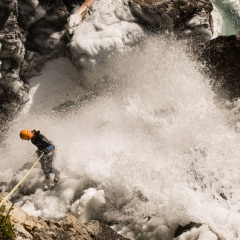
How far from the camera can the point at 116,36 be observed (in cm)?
1407

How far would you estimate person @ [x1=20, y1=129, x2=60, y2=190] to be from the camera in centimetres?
1001

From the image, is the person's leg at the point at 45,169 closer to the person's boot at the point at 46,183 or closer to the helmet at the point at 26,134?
the person's boot at the point at 46,183

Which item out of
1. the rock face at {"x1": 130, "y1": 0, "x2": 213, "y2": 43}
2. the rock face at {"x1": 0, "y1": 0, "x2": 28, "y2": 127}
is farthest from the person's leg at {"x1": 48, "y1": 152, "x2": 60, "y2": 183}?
the rock face at {"x1": 130, "y1": 0, "x2": 213, "y2": 43}

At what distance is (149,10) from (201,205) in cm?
939

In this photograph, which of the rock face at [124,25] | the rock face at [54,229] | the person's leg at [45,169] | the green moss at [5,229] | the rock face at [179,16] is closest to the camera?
the green moss at [5,229]

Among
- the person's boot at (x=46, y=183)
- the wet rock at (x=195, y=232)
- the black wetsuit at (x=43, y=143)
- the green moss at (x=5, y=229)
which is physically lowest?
the person's boot at (x=46, y=183)

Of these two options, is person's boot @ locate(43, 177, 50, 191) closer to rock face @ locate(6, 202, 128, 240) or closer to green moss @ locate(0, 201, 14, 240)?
rock face @ locate(6, 202, 128, 240)

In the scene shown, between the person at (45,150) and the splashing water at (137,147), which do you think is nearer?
the splashing water at (137,147)

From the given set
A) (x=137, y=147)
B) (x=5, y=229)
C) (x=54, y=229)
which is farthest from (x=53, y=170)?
(x=5, y=229)

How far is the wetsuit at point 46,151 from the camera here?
10.2m

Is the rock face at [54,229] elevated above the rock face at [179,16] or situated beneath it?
situated beneath

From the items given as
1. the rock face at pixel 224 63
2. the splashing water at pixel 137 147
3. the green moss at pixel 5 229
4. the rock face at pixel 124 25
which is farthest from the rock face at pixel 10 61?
the rock face at pixel 224 63

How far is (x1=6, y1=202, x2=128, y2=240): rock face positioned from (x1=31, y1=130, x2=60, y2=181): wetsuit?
2.81 meters

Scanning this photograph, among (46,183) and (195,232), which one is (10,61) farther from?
(195,232)
